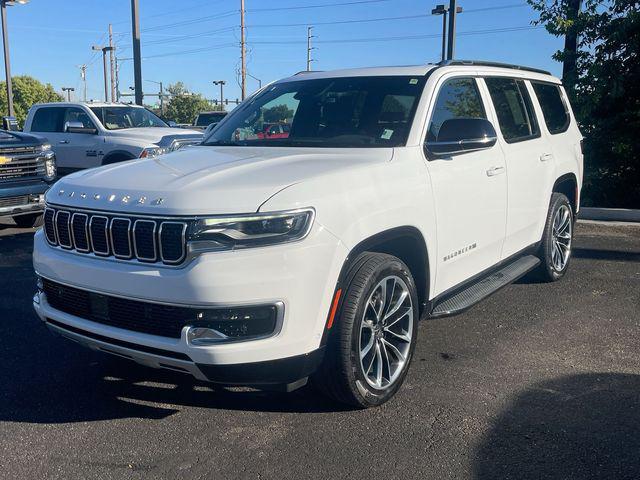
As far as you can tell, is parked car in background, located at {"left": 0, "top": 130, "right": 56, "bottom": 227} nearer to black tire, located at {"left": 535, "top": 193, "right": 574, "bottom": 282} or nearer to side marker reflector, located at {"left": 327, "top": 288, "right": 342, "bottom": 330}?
black tire, located at {"left": 535, "top": 193, "right": 574, "bottom": 282}

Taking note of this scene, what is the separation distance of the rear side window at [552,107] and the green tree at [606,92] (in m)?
4.50

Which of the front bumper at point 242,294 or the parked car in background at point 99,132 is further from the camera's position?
the parked car in background at point 99,132

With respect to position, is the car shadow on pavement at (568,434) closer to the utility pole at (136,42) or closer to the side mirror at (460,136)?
the side mirror at (460,136)

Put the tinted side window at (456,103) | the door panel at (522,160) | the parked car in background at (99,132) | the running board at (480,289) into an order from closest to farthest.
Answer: the running board at (480,289)
the tinted side window at (456,103)
the door panel at (522,160)
the parked car in background at (99,132)

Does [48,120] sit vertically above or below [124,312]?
above

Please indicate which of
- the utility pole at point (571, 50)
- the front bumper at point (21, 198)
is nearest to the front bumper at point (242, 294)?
the front bumper at point (21, 198)

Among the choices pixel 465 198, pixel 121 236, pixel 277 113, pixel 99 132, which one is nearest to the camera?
pixel 121 236

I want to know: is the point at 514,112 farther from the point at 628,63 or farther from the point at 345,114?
the point at 628,63

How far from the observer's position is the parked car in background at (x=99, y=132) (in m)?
11.8

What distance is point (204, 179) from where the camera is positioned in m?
3.35

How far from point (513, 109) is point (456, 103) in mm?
895

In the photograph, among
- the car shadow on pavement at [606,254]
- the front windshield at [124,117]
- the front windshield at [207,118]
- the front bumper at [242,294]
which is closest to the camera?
the front bumper at [242,294]

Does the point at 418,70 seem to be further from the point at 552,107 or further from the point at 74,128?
the point at 74,128

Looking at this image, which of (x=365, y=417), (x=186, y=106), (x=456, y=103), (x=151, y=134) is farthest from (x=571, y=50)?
(x=186, y=106)
